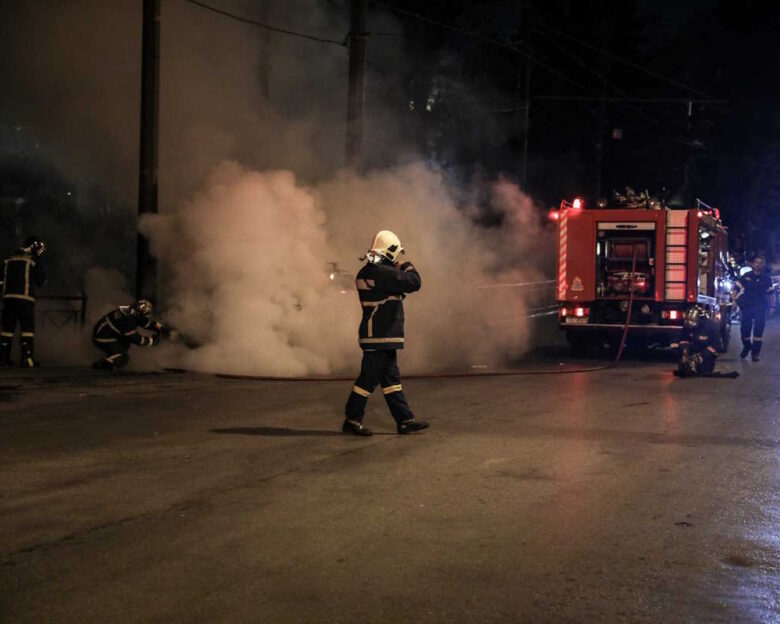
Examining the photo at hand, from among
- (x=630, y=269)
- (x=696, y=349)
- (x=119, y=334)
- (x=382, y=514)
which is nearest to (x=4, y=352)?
(x=119, y=334)

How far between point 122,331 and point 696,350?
7.57 meters

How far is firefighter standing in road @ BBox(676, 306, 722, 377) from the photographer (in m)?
13.1

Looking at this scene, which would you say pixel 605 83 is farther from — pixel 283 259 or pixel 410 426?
pixel 410 426

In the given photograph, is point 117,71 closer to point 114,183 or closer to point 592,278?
point 114,183

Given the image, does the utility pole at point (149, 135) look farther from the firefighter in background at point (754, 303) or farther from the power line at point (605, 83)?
the power line at point (605, 83)

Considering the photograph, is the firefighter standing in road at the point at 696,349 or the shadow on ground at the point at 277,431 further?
the firefighter standing in road at the point at 696,349

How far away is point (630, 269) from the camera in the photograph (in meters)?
16.2

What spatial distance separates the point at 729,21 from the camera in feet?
149

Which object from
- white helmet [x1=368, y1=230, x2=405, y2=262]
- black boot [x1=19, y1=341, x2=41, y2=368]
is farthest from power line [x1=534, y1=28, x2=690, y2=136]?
white helmet [x1=368, y1=230, x2=405, y2=262]

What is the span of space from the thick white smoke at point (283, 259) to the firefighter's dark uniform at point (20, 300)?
159cm

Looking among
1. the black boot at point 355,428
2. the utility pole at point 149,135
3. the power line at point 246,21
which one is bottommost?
the black boot at point 355,428

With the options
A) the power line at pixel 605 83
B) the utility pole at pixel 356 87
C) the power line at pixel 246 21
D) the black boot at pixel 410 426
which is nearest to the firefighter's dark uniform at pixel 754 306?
the utility pole at pixel 356 87

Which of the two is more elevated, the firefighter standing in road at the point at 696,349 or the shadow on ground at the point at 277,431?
the firefighter standing in road at the point at 696,349

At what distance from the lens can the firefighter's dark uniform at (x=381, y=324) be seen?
7516mm
